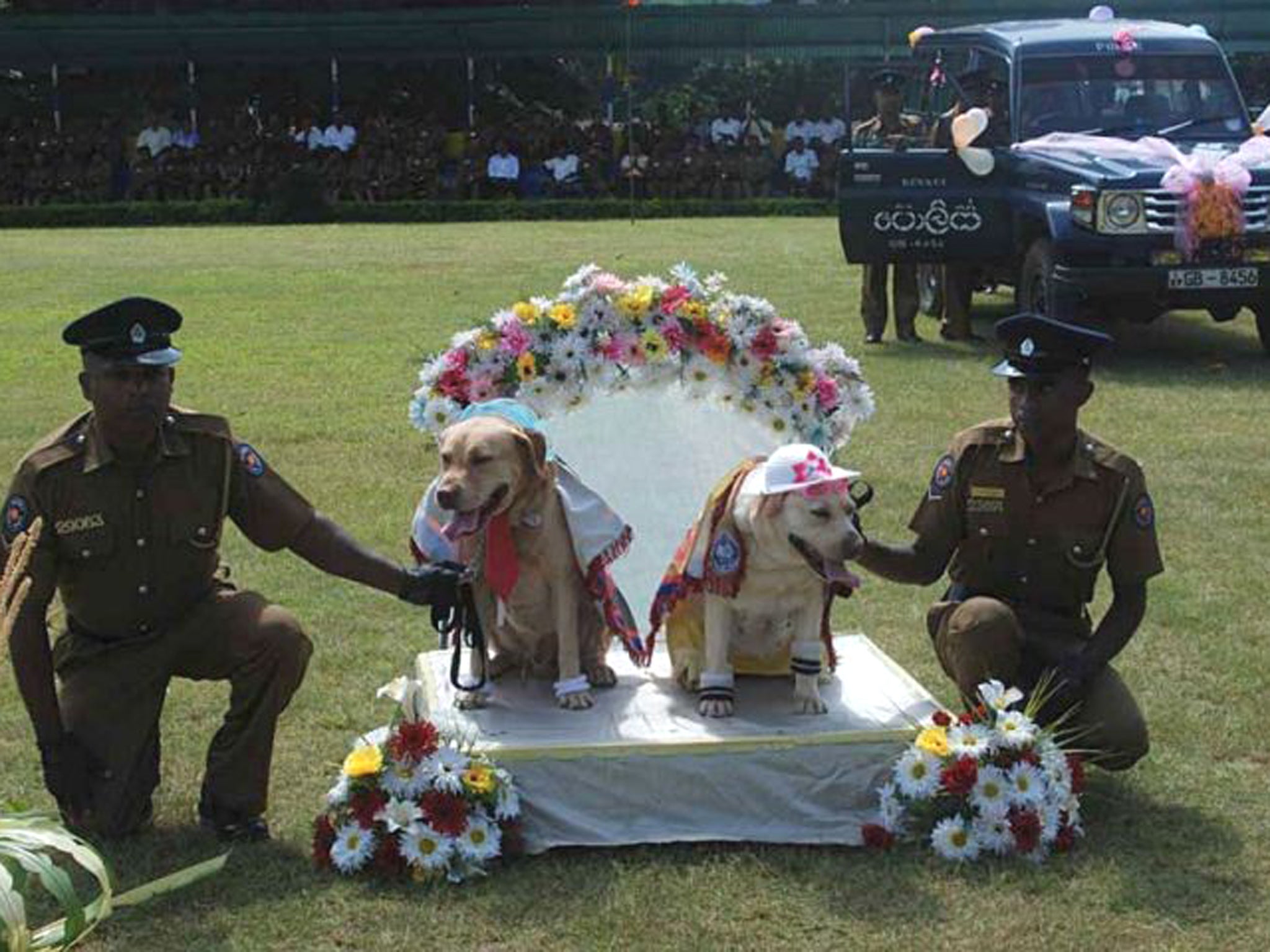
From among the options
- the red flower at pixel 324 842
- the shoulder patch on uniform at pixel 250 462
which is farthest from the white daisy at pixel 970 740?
the shoulder patch on uniform at pixel 250 462

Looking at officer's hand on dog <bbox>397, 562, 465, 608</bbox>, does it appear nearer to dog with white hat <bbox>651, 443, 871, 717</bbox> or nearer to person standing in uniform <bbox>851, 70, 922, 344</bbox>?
dog with white hat <bbox>651, 443, 871, 717</bbox>

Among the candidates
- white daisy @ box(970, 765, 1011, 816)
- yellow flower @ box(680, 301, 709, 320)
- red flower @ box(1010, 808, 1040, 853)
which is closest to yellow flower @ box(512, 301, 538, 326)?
yellow flower @ box(680, 301, 709, 320)

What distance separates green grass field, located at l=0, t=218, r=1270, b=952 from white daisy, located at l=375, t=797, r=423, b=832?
0.15 metres

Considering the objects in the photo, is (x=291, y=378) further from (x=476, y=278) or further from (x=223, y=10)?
(x=223, y=10)

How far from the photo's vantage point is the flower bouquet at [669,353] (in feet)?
19.9

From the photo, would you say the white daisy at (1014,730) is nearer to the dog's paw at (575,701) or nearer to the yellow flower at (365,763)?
the dog's paw at (575,701)

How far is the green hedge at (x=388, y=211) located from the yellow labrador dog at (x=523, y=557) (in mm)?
25711

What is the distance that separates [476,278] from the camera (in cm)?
2005

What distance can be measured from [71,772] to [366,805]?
763 mm

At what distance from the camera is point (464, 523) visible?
5.06 m

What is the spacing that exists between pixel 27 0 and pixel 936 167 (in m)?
31.6

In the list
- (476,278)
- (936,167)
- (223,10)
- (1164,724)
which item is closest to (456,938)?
(1164,724)

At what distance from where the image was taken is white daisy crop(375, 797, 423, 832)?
15.9 ft

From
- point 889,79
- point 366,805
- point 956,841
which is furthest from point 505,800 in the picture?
point 889,79
